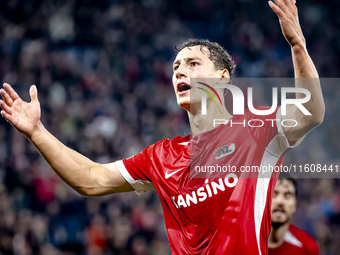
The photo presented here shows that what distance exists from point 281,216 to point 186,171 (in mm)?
1754

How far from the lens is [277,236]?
3.91 metres

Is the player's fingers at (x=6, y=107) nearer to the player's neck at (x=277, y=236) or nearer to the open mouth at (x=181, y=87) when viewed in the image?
the open mouth at (x=181, y=87)

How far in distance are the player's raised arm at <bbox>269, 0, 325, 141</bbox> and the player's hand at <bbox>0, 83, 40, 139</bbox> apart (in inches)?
66.4

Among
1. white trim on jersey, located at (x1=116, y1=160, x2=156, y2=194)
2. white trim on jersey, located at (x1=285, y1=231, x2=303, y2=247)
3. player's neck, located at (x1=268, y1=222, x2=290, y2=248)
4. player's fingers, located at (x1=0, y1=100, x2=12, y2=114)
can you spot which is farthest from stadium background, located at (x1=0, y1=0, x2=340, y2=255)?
player's fingers, located at (x1=0, y1=100, x2=12, y2=114)

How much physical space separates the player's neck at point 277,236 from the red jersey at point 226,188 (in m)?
1.62

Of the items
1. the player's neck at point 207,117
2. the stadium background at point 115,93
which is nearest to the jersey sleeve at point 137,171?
the player's neck at point 207,117

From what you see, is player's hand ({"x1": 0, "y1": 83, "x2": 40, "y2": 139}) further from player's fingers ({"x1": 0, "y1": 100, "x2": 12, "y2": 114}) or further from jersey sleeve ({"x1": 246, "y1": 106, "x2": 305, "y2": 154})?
jersey sleeve ({"x1": 246, "y1": 106, "x2": 305, "y2": 154})

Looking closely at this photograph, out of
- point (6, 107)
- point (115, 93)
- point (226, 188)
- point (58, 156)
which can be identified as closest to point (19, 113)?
point (6, 107)

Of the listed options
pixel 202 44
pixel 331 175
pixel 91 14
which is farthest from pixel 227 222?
pixel 91 14

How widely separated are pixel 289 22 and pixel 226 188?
41.4 inches

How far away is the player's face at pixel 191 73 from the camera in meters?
2.82

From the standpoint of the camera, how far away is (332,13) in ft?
33.7

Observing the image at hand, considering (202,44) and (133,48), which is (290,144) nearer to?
(202,44)

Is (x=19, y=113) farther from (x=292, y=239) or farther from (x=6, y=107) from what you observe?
(x=292, y=239)
